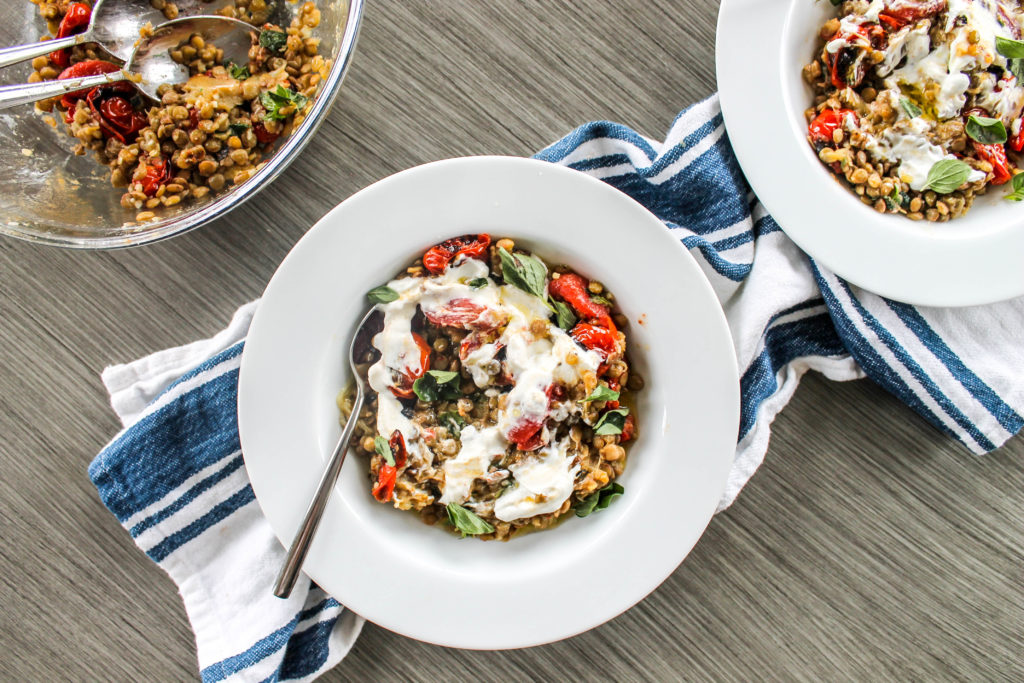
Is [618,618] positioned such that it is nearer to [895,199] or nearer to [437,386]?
[437,386]

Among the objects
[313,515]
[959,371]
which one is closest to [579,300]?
[313,515]

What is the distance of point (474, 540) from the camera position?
1.66 m

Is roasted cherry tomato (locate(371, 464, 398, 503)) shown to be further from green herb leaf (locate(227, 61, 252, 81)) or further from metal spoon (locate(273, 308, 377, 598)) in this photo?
green herb leaf (locate(227, 61, 252, 81))

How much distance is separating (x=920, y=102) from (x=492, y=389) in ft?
4.40

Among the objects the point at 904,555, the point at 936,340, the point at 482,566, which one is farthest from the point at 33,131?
the point at 904,555

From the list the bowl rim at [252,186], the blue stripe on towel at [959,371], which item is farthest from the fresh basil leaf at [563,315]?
the blue stripe on towel at [959,371]

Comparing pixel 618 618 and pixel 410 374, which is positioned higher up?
pixel 410 374

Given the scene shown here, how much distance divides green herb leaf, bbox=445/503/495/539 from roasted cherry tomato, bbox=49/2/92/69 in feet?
4.92

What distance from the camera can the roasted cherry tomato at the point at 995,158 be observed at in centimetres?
174

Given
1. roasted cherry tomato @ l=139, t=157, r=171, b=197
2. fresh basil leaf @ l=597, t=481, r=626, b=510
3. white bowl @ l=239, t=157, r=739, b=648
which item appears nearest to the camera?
white bowl @ l=239, t=157, r=739, b=648

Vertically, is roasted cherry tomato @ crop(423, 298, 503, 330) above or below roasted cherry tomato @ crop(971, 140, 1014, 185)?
below

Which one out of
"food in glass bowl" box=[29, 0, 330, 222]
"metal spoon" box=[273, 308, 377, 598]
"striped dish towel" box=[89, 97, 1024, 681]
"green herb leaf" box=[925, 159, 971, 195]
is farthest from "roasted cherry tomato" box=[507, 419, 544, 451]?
"green herb leaf" box=[925, 159, 971, 195]

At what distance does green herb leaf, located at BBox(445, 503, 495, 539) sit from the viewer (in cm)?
156

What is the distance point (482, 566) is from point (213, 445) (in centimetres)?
81
